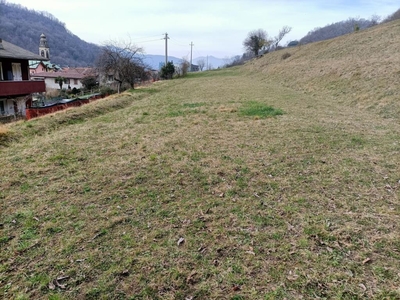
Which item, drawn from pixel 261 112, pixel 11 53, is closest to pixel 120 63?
pixel 11 53

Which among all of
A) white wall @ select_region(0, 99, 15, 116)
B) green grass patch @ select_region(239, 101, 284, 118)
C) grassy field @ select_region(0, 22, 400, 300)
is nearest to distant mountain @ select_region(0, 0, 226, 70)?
white wall @ select_region(0, 99, 15, 116)

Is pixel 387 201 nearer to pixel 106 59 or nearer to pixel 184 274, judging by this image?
pixel 184 274

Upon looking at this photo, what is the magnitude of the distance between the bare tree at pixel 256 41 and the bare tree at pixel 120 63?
38.5 meters

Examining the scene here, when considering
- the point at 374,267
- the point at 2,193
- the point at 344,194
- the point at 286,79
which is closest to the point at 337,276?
the point at 374,267

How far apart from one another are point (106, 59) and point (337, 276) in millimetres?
23839

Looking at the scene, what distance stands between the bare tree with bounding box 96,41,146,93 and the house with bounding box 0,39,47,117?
22.9 ft

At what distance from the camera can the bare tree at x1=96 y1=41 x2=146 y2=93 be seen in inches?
854

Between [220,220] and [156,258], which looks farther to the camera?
[220,220]

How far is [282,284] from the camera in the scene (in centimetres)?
221

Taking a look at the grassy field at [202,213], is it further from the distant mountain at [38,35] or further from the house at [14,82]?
the distant mountain at [38,35]

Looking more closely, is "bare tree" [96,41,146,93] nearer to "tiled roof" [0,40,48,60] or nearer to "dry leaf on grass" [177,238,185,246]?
"tiled roof" [0,40,48,60]

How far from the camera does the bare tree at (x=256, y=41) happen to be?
54531 mm

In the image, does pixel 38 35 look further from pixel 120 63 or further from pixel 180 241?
pixel 180 241

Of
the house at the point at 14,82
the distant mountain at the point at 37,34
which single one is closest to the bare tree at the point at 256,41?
the distant mountain at the point at 37,34
